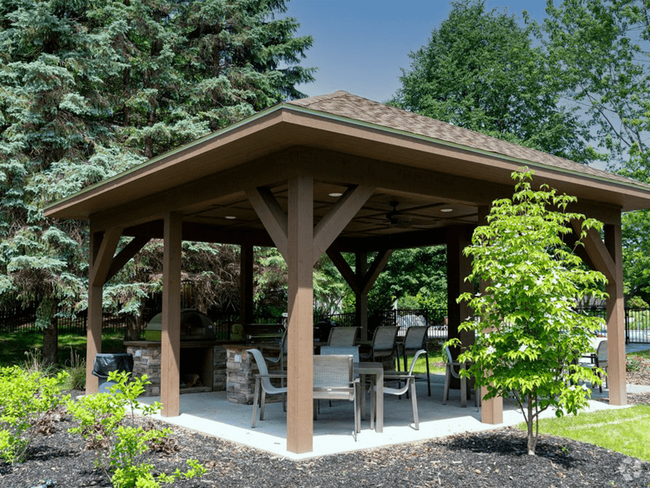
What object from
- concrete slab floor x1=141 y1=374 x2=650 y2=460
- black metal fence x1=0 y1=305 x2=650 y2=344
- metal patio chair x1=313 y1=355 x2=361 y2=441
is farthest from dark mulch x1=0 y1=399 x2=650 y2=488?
black metal fence x1=0 y1=305 x2=650 y2=344

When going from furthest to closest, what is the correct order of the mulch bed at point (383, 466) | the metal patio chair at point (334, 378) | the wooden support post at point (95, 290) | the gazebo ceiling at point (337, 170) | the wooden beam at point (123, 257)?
1. the wooden beam at point (123, 257)
2. the wooden support post at point (95, 290)
3. the metal patio chair at point (334, 378)
4. the gazebo ceiling at point (337, 170)
5. the mulch bed at point (383, 466)

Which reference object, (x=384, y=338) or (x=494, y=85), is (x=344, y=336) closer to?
(x=384, y=338)

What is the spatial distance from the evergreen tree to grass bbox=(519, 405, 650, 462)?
407 inches

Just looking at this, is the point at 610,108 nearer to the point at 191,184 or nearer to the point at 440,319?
the point at 440,319

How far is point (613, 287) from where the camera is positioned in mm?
9039

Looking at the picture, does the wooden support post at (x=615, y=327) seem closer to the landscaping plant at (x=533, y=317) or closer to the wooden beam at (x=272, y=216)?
the landscaping plant at (x=533, y=317)

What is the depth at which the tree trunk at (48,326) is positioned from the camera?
14266 mm

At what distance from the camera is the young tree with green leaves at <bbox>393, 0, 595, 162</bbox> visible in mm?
23592

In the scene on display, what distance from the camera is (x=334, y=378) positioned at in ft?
20.5

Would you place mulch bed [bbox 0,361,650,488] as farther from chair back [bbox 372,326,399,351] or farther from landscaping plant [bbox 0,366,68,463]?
chair back [bbox 372,326,399,351]

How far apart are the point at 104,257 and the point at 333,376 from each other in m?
5.24

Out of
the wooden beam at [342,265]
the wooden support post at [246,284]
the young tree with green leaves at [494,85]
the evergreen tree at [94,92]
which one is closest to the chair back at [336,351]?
the wooden support post at [246,284]

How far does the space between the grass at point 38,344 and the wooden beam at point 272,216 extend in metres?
11.6

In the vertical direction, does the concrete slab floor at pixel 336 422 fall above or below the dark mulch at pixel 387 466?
below
